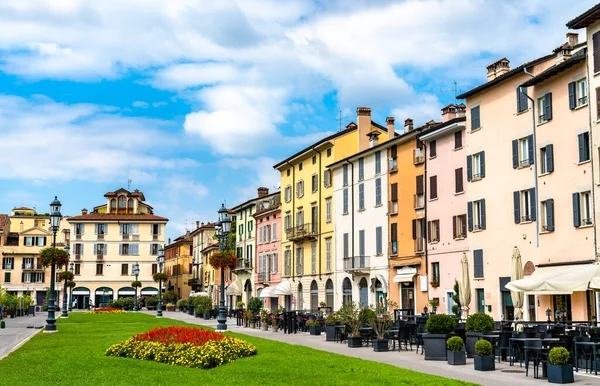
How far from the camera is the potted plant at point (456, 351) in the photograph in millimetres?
19984

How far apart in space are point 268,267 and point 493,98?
3826 centimetres

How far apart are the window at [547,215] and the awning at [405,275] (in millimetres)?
12814

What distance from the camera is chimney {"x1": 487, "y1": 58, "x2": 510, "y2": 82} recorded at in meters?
38.8

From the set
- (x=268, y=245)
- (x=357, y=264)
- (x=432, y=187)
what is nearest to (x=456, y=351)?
(x=432, y=187)

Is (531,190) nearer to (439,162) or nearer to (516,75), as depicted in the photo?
(516,75)

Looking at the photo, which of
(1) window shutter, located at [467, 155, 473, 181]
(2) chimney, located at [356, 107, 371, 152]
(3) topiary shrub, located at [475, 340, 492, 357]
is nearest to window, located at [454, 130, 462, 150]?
(1) window shutter, located at [467, 155, 473, 181]

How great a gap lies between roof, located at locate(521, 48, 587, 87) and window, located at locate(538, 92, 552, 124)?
0.80m

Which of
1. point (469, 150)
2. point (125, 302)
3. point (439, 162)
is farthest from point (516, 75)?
point (125, 302)

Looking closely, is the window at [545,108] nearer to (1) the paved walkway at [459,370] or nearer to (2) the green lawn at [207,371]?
(1) the paved walkway at [459,370]

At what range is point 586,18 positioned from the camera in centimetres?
2934

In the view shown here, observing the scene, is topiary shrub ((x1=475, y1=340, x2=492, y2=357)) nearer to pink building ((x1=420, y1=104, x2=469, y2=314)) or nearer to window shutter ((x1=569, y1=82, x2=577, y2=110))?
window shutter ((x1=569, y1=82, x2=577, y2=110))

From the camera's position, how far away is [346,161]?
54406mm

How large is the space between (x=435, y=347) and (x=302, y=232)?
40122 millimetres

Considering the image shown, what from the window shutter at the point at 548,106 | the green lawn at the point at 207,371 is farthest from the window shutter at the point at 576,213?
the green lawn at the point at 207,371
